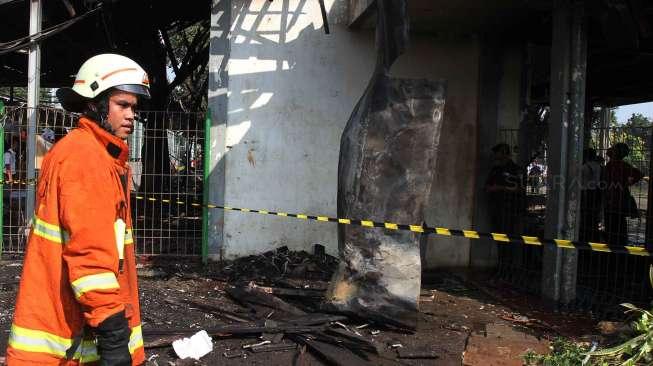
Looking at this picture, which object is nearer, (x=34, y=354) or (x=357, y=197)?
(x=34, y=354)

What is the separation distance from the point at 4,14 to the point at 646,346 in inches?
448

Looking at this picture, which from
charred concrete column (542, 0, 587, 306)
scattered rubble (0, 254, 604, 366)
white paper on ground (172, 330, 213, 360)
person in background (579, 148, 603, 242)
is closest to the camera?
white paper on ground (172, 330, 213, 360)

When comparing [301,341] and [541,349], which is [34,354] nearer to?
[301,341]

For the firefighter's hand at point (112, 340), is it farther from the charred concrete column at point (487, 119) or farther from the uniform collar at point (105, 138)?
the charred concrete column at point (487, 119)

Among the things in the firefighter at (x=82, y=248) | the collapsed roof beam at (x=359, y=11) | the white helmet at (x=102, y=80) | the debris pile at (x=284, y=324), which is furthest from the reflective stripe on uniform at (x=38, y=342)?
the collapsed roof beam at (x=359, y=11)

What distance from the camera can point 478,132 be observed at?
8.49 meters

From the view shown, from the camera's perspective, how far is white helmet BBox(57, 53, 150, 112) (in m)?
2.26

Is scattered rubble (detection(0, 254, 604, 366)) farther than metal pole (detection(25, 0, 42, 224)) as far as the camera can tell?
No

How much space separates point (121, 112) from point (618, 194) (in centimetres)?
686

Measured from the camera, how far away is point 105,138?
225cm

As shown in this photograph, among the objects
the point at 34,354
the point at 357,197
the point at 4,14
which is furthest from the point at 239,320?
the point at 4,14

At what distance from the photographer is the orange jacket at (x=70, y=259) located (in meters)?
2.02

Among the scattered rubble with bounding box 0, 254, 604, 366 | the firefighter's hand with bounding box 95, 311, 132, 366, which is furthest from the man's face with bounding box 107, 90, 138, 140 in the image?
the scattered rubble with bounding box 0, 254, 604, 366

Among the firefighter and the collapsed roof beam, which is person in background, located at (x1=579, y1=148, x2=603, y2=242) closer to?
the collapsed roof beam
